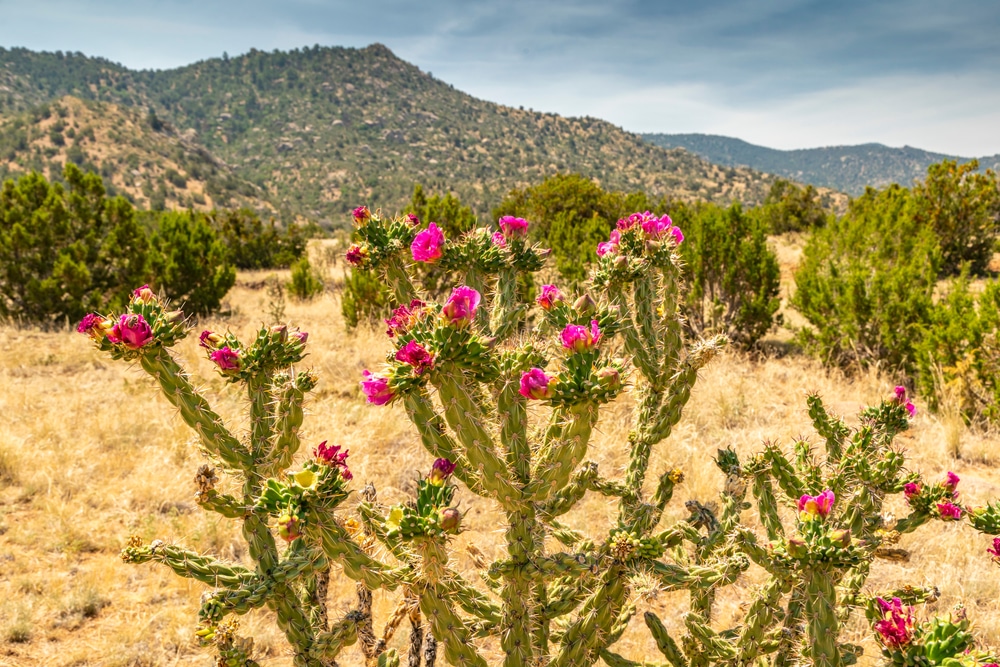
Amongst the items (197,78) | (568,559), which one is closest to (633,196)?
(568,559)

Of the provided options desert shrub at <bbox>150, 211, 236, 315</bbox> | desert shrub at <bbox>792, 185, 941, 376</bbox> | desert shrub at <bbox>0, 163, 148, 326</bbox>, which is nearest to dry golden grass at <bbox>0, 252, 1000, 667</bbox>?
desert shrub at <bbox>792, 185, 941, 376</bbox>

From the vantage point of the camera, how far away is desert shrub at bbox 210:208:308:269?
17.4 meters

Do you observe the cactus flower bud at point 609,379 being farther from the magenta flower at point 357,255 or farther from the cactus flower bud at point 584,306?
the magenta flower at point 357,255

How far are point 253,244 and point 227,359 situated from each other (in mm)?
17952

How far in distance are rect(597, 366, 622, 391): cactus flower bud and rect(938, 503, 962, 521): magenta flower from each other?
1328mm

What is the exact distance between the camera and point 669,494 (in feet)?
7.57

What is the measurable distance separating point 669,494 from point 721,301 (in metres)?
6.90

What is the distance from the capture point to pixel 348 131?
101562mm

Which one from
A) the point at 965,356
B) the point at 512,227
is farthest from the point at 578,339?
the point at 965,356

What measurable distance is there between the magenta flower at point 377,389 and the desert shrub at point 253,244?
17356mm

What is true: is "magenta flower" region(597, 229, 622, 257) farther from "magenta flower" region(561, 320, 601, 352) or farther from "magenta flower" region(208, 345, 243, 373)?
"magenta flower" region(208, 345, 243, 373)

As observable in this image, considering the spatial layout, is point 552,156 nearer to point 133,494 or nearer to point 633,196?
point 633,196

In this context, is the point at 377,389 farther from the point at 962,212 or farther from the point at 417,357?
the point at 962,212

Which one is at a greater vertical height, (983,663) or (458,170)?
(458,170)
